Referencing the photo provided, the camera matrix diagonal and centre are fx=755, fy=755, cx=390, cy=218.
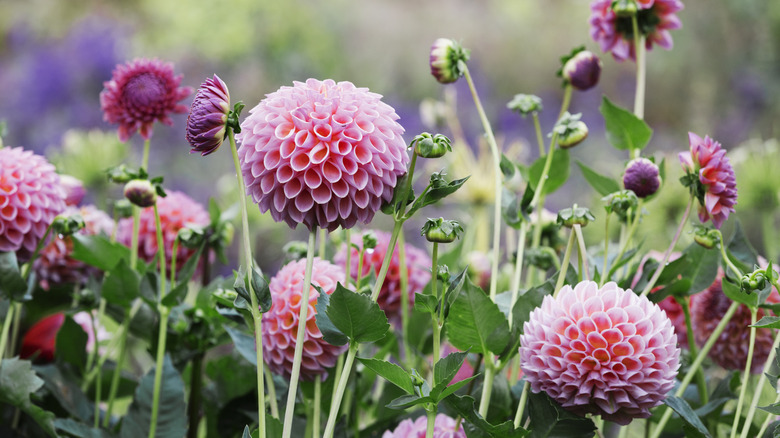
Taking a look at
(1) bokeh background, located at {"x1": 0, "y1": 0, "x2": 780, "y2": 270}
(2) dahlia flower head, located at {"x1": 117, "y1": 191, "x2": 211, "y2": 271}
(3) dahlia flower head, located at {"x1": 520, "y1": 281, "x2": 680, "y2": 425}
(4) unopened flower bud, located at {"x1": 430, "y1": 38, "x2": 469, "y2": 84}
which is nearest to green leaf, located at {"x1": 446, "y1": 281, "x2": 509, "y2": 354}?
(3) dahlia flower head, located at {"x1": 520, "y1": 281, "x2": 680, "y2": 425}

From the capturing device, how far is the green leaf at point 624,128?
1.39 feet

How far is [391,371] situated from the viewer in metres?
0.31

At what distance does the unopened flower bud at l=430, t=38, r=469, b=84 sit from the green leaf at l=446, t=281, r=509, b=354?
123mm

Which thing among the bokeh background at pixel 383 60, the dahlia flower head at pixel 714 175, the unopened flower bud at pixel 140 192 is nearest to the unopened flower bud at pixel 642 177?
the dahlia flower head at pixel 714 175

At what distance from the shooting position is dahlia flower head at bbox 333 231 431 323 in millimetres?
476

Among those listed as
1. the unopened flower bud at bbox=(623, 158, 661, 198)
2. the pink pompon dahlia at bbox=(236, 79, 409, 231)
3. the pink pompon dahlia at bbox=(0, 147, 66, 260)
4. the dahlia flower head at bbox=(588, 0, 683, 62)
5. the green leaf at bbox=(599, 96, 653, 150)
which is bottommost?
the pink pompon dahlia at bbox=(0, 147, 66, 260)

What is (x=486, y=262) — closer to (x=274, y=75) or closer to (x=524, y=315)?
(x=524, y=315)

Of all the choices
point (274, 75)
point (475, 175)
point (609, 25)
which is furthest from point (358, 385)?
point (274, 75)

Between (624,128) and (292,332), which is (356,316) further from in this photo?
(624,128)

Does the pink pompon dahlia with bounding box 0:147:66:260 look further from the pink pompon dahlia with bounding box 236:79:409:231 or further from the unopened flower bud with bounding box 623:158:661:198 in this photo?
the unopened flower bud with bounding box 623:158:661:198

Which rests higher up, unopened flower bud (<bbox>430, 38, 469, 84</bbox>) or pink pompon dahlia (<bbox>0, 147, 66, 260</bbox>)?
unopened flower bud (<bbox>430, 38, 469, 84</bbox>)

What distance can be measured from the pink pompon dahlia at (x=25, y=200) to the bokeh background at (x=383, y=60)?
4.69ft

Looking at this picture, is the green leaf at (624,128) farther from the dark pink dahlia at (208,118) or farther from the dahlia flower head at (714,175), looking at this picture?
the dark pink dahlia at (208,118)

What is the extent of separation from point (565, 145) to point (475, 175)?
1.23 ft
